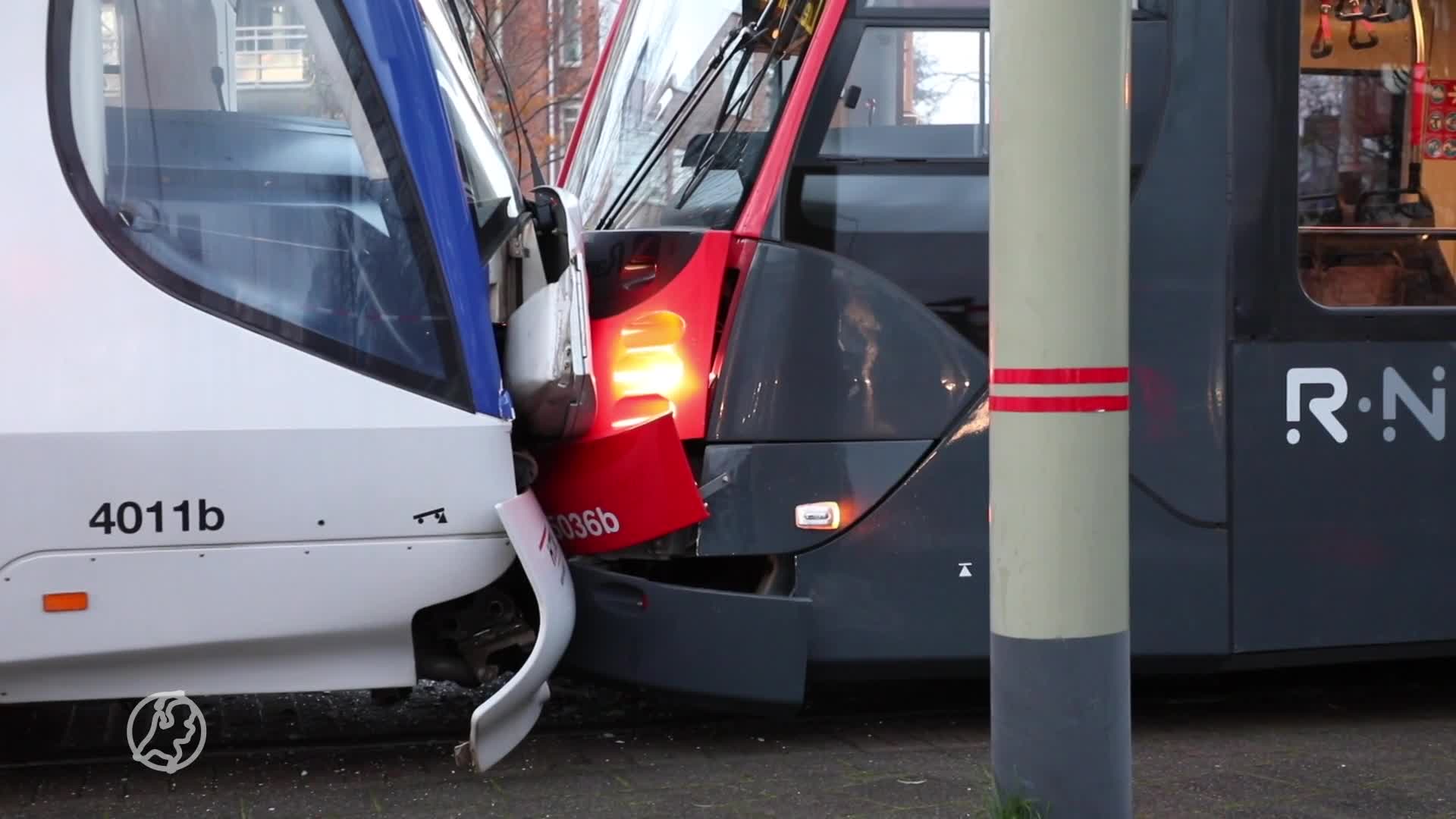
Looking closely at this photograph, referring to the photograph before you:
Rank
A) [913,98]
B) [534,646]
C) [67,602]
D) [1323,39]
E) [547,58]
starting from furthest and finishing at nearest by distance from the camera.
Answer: [547,58] → [1323,39] → [913,98] → [534,646] → [67,602]

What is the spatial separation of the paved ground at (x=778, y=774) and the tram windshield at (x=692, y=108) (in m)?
1.59

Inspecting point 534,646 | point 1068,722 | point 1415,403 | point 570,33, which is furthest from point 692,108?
point 570,33

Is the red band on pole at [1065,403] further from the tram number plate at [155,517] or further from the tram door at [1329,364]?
the tram number plate at [155,517]

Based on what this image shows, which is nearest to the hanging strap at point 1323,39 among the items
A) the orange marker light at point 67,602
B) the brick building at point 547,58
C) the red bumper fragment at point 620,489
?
the red bumper fragment at point 620,489

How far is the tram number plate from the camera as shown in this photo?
404 cm

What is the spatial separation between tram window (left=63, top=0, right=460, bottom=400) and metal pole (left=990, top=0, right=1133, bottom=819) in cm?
168

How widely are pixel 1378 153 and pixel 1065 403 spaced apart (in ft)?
8.50

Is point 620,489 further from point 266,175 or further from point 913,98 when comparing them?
point 913,98

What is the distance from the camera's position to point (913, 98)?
4.74 meters

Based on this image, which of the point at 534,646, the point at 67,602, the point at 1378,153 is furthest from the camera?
the point at 1378,153

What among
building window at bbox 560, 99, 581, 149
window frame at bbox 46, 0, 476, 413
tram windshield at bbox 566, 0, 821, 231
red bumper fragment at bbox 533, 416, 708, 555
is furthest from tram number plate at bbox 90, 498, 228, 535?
building window at bbox 560, 99, 581, 149

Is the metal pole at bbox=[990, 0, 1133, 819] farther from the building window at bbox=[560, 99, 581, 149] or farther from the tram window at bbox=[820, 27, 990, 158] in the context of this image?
the building window at bbox=[560, 99, 581, 149]

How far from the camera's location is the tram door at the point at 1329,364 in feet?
16.0

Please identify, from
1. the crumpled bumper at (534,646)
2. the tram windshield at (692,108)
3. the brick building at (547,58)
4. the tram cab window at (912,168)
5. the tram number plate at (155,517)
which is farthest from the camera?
the brick building at (547,58)
